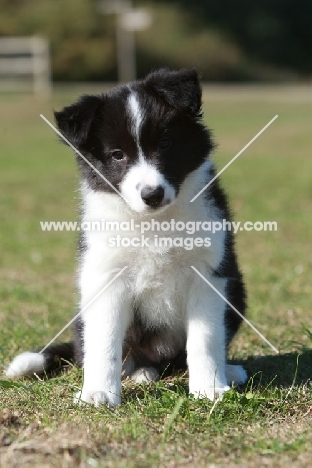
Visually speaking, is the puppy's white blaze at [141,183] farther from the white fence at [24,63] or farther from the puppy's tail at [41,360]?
the white fence at [24,63]

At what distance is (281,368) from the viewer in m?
4.41

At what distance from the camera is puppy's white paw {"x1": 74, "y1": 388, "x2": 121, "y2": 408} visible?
371 centimetres

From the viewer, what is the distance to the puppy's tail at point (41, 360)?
4367mm

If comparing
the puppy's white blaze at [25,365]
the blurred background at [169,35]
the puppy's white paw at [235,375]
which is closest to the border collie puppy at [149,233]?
the puppy's white paw at [235,375]

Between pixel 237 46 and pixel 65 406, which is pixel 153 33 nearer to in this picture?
pixel 237 46

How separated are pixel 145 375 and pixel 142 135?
135cm

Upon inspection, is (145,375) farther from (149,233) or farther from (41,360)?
(149,233)

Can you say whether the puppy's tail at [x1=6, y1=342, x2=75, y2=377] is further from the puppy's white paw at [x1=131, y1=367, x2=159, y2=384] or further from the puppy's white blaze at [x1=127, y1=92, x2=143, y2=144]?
the puppy's white blaze at [x1=127, y1=92, x2=143, y2=144]

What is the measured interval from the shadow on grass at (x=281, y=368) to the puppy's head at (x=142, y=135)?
1192 millimetres

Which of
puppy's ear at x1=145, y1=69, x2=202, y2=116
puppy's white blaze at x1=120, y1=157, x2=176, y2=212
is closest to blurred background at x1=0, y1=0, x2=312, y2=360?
puppy's ear at x1=145, y1=69, x2=202, y2=116

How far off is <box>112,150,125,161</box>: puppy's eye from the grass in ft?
2.05

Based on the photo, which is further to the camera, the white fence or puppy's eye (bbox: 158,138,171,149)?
the white fence

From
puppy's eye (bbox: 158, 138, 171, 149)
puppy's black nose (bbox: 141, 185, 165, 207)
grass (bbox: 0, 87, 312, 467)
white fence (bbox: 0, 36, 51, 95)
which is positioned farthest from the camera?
white fence (bbox: 0, 36, 51, 95)

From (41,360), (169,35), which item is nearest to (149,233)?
(41,360)
